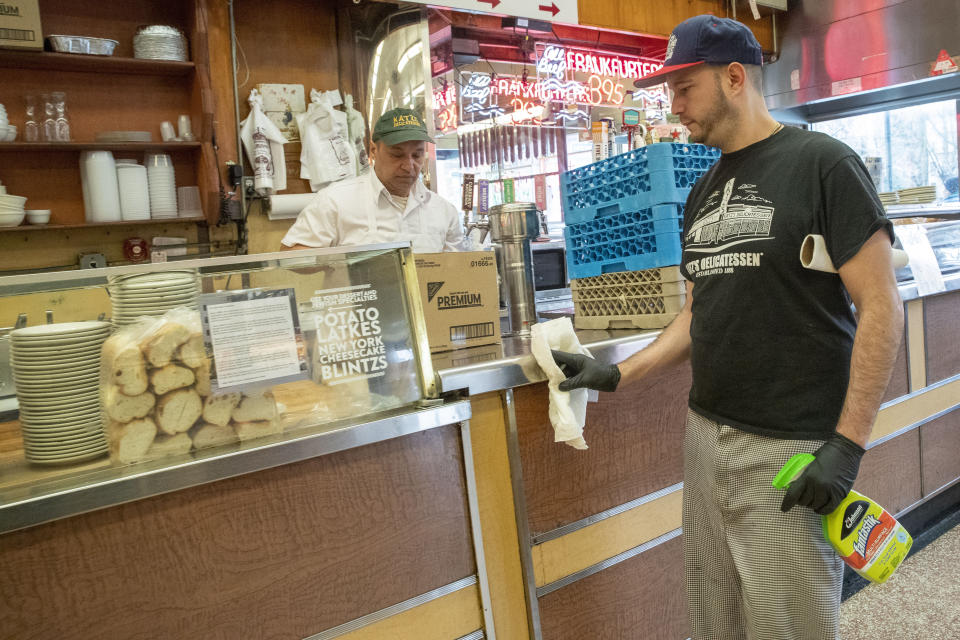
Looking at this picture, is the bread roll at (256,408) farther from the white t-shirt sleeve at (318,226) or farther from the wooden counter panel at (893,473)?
the wooden counter panel at (893,473)

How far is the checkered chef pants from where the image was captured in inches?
58.1

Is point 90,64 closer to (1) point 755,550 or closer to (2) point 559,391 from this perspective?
(2) point 559,391

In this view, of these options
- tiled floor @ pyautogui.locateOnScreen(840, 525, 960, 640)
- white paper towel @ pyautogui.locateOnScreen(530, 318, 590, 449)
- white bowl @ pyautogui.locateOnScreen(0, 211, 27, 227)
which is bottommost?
tiled floor @ pyautogui.locateOnScreen(840, 525, 960, 640)

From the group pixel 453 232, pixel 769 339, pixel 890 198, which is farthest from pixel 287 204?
pixel 890 198

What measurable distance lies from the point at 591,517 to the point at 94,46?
320 cm

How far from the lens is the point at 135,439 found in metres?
1.29

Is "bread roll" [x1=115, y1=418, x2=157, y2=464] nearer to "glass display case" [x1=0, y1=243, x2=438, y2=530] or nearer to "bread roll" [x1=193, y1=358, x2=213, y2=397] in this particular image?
"glass display case" [x1=0, y1=243, x2=438, y2=530]

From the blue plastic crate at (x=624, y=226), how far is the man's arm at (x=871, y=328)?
0.78m

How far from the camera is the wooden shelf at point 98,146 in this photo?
10.9 feet

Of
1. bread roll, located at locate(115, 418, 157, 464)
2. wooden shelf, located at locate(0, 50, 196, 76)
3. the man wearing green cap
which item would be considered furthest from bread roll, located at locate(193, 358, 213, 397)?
wooden shelf, located at locate(0, 50, 196, 76)

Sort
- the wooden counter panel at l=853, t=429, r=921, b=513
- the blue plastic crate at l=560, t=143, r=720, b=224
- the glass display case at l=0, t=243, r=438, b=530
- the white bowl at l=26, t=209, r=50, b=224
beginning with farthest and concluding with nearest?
the white bowl at l=26, t=209, r=50, b=224 → the wooden counter panel at l=853, t=429, r=921, b=513 → the blue plastic crate at l=560, t=143, r=720, b=224 → the glass display case at l=0, t=243, r=438, b=530

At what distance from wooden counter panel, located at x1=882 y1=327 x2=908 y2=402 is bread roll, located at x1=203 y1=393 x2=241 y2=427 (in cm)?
264

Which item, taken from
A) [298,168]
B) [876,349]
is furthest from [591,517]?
[298,168]

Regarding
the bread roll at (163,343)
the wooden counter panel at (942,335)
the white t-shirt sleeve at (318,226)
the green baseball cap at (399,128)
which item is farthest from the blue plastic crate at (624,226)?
the wooden counter panel at (942,335)
